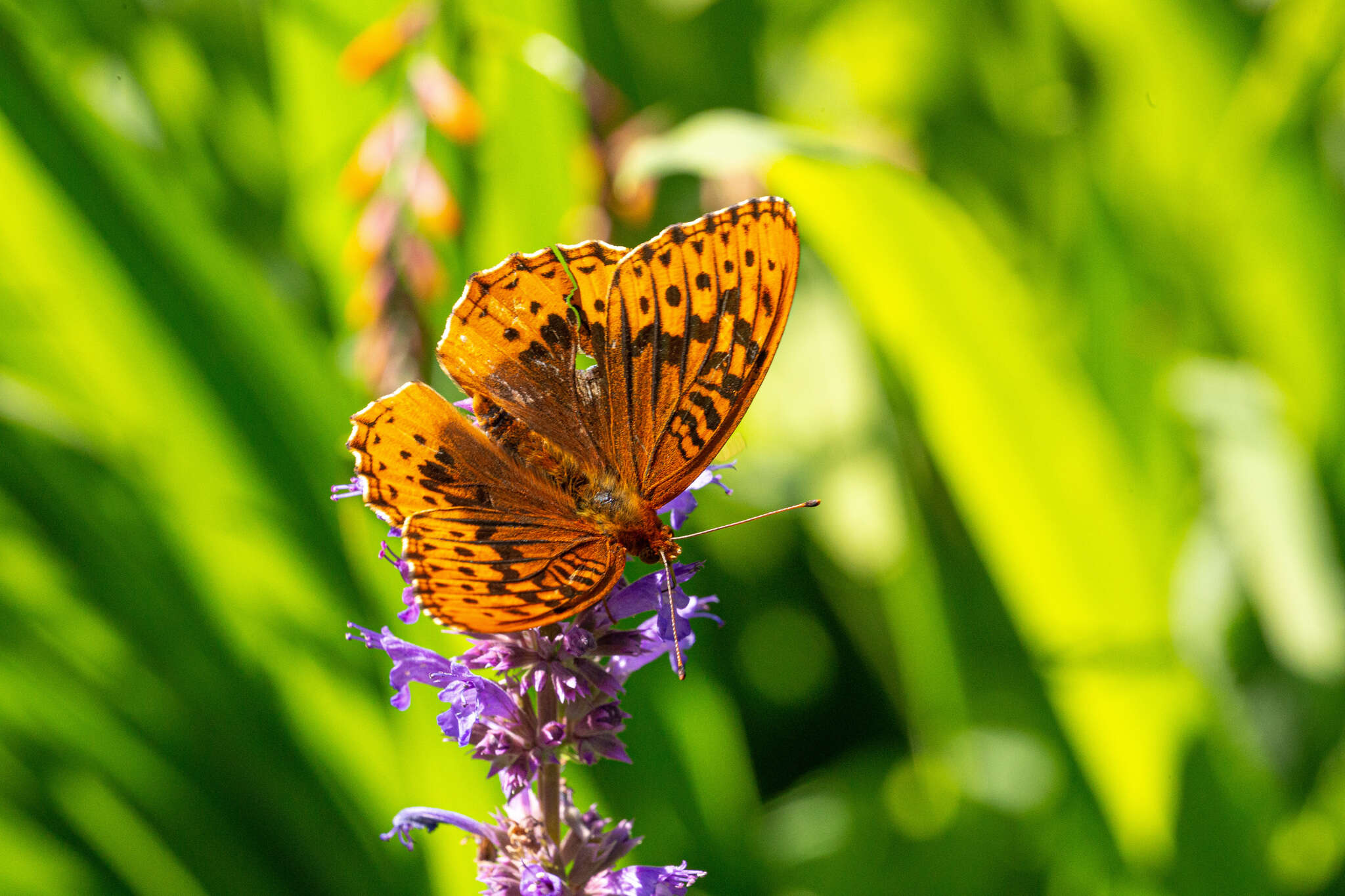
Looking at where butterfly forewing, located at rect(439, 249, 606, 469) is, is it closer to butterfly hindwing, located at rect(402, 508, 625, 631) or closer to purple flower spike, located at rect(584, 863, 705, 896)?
butterfly hindwing, located at rect(402, 508, 625, 631)

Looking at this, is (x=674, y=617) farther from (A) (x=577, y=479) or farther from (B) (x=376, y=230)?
(B) (x=376, y=230)

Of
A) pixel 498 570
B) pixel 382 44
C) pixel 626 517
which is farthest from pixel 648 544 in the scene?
pixel 382 44

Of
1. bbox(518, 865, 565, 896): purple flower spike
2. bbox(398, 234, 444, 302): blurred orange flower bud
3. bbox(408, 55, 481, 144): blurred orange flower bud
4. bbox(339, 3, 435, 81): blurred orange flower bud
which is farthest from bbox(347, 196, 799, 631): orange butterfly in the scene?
bbox(339, 3, 435, 81): blurred orange flower bud

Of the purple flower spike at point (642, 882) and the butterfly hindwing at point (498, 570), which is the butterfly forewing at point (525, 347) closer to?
the butterfly hindwing at point (498, 570)

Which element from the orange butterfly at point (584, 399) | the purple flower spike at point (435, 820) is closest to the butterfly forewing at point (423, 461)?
the orange butterfly at point (584, 399)

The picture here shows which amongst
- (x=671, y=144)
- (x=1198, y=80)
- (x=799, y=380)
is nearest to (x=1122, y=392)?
(x=799, y=380)
